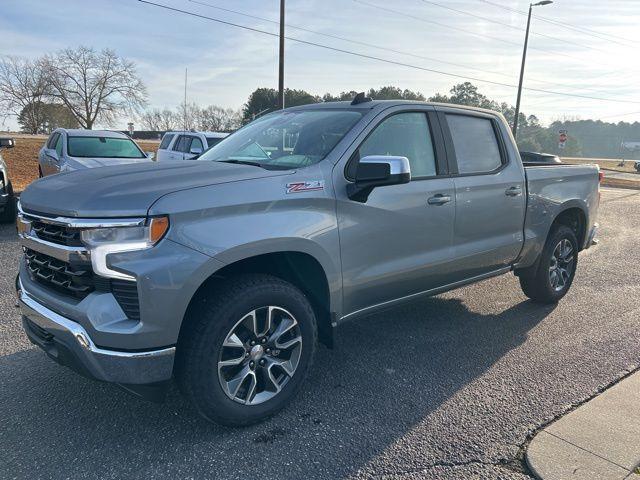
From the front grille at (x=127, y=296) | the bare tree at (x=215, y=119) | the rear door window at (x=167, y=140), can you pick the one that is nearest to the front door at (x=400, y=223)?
the front grille at (x=127, y=296)

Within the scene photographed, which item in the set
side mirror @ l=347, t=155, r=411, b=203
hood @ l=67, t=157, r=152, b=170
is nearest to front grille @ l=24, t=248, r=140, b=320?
side mirror @ l=347, t=155, r=411, b=203

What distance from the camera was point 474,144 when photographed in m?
4.31

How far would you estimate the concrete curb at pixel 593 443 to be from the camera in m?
2.61

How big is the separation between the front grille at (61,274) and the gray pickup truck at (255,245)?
0.5 inches

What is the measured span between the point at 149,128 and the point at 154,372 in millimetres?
81945

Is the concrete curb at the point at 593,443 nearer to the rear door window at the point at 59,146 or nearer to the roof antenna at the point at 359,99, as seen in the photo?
the roof antenna at the point at 359,99

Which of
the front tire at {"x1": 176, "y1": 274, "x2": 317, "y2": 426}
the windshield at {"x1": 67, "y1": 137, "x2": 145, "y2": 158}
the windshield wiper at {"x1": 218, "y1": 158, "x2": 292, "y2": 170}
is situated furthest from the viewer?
the windshield at {"x1": 67, "y1": 137, "x2": 145, "y2": 158}

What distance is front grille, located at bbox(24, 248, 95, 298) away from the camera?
8.31 feet

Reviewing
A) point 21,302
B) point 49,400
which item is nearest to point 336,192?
point 21,302

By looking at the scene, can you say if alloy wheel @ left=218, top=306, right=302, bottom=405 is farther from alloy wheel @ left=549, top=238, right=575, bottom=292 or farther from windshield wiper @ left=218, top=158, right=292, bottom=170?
alloy wheel @ left=549, top=238, right=575, bottom=292

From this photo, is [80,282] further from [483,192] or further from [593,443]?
[483,192]

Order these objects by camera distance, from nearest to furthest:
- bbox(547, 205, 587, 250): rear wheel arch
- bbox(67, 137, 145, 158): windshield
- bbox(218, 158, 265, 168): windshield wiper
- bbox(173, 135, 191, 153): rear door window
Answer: bbox(218, 158, 265, 168): windshield wiper
bbox(547, 205, 587, 250): rear wheel arch
bbox(67, 137, 145, 158): windshield
bbox(173, 135, 191, 153): rear door window

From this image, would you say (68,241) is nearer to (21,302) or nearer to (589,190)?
(21,302)

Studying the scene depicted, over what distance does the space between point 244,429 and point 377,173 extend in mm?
1706
